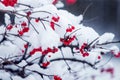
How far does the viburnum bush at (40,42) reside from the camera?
3.55 metres

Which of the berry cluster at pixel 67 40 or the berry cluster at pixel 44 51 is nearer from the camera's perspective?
the berry cluster at pixel 44 51

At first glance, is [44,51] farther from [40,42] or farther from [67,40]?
[67,40]

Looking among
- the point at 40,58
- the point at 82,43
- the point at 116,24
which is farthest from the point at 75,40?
the point at 116,24

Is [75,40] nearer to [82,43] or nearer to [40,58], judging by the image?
[82,43]

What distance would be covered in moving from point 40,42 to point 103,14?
15.3m

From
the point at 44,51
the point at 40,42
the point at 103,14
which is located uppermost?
the point at 103,14

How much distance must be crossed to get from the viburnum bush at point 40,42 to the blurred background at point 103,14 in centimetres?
1316

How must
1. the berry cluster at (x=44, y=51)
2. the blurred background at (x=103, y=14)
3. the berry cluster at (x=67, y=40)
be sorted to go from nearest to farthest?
the berry cluster at (x=44, y=51), the berry cluster at (x=67, y=40), the blurred background at (x=103, y=14)

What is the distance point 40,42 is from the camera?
3559 mm

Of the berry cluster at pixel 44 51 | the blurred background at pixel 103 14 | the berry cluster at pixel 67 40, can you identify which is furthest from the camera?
the blurred background at pixel 103 14

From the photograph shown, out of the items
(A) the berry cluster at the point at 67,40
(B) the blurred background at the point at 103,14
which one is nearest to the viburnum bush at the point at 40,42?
(A) the berry cluster at the point at 67,40

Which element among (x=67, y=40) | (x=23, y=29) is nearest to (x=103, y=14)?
(x=67, y=40)

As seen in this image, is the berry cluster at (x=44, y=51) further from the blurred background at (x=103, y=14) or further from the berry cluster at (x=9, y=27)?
the blurred background at (x=103, y=14)

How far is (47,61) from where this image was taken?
3756 mm
